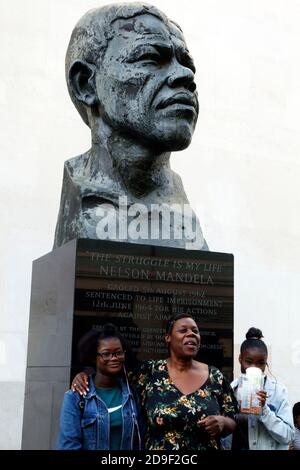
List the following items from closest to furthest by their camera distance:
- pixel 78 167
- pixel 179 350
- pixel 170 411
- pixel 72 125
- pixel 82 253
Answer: pixel 170 411 < pixel 179 350 < pixel 82 253 < pixel 78 167 < pixel 72 125

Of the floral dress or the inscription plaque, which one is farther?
the inscription plaque

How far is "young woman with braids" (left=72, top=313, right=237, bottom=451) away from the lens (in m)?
3.40

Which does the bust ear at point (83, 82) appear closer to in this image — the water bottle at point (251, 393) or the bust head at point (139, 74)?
the bust head at point (139, 74)

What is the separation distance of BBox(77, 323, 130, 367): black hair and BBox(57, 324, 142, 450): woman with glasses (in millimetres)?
141

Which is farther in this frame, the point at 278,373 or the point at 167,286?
the point at 278,373

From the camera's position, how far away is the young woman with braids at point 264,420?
3807 millimetres

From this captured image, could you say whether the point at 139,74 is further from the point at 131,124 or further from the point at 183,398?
the point at 183,398

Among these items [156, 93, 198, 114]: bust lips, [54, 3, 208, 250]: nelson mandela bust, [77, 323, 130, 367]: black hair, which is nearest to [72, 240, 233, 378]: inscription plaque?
[77, 323, 130, 367]: black hair

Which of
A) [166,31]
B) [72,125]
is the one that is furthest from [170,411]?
[72,125]

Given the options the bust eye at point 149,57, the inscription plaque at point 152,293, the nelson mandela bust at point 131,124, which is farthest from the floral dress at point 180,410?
the bust eye at point 149,57

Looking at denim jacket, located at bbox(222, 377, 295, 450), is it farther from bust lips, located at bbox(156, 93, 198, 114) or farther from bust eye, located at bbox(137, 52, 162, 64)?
bust eye, located at bbox(137, 52, 162, 64)

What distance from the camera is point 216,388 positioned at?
3.59 m

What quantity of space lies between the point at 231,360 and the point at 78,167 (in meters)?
1.81
